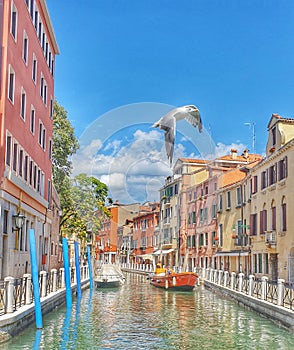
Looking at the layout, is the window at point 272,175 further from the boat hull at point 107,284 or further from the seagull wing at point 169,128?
the seagull wing at point 169,128

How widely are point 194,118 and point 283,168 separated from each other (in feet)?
66.9

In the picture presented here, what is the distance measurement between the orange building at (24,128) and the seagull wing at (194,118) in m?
9.24

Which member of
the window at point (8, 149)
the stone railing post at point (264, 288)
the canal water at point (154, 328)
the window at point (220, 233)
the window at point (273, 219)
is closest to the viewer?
the canal water at point (154, 328)

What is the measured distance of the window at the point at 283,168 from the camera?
107 ft

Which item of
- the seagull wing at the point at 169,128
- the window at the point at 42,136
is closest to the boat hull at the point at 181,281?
the window at the point at 42,136

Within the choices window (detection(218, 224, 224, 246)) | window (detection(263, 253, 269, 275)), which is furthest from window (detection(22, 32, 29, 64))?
window (detection(218, 224, 224, 246))

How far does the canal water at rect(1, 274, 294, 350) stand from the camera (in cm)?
1633

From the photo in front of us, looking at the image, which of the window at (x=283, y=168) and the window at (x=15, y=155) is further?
the window at (x=283, y=168)

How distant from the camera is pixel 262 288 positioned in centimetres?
2403

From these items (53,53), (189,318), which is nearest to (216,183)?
(53,53)

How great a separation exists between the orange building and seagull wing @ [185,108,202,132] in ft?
30.3

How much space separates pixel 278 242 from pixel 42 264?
48.2 feet

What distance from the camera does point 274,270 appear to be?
3606 centimetres

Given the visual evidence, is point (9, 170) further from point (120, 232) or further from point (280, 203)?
point (120, 232)
